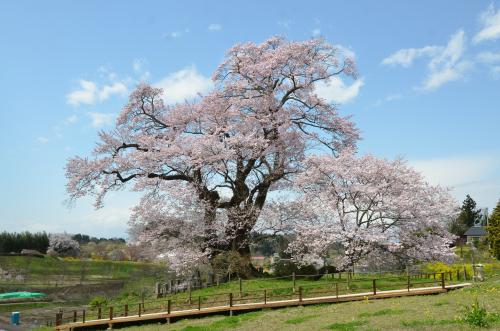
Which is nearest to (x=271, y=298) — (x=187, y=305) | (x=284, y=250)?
(x=187, y=305)

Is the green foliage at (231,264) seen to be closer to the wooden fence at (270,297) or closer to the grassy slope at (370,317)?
the wooden fence at (270,297)

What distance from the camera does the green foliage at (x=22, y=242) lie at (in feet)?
314

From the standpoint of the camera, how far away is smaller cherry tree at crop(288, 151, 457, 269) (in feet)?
91.4

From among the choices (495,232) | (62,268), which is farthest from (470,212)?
(62,268)

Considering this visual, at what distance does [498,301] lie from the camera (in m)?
16.6

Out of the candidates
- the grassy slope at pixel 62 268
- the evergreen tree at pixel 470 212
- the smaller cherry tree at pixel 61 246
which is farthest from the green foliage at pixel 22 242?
the evergreen tree at pixel 470 212

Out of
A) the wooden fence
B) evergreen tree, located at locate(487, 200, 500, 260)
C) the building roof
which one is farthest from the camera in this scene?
the building roof

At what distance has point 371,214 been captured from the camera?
93.4 ft

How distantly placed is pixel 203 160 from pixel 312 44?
37.7 feet

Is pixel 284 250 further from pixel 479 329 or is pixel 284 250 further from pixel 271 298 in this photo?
pixel 479 329

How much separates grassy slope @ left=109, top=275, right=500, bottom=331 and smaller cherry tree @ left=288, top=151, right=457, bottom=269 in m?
5.91

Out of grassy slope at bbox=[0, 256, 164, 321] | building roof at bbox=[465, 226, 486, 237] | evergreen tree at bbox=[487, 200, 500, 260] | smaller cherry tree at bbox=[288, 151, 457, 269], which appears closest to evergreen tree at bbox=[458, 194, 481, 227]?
building roof at bbox=[465, 226, 486, 237]

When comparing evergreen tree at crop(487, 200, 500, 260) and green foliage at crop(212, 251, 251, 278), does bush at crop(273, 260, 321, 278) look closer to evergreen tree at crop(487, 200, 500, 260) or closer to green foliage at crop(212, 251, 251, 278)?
green foliage at crop(212, 251, 251, 278)

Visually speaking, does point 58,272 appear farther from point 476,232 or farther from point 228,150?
point 476,232
